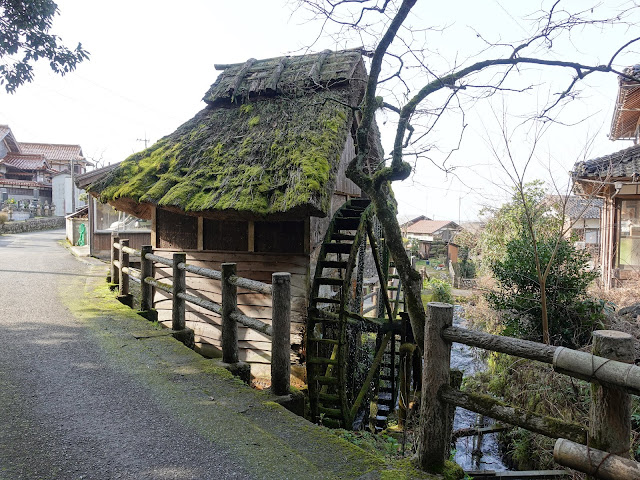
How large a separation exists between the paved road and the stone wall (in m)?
24.6

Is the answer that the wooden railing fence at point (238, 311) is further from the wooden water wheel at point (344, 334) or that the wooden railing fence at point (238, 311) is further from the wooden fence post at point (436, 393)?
the wooden water wheel at point (344, 334)

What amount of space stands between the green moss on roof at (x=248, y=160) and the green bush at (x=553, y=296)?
154 inches

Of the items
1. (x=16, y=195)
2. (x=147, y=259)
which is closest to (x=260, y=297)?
(x=147, y=259)

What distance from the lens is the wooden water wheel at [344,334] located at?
658 cm

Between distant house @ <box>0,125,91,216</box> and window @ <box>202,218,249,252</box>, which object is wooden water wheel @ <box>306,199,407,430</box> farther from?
distant house @ <box>0,125,91,216</box>

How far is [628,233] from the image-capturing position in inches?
412

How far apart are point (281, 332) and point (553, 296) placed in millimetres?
5909

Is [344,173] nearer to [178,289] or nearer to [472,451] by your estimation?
[178,289]

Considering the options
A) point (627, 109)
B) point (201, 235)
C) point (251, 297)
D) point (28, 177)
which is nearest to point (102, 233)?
point (201, 235)

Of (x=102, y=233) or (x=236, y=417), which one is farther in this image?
(x=102, y=233)

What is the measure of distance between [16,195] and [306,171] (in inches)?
1420

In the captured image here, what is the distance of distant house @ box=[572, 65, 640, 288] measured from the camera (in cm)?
918

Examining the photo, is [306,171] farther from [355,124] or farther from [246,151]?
[355,124]

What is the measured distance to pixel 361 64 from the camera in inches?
362
